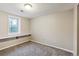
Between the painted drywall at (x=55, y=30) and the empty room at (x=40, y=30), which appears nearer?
the empty room at (x=40, y=30)

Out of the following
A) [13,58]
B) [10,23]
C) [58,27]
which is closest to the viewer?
[13,58]

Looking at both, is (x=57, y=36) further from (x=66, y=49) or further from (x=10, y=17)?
(x=10, y=17)

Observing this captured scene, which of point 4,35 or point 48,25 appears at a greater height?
point 48,25

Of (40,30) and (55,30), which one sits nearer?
(55,30)

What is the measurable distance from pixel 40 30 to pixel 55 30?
743 millimetres

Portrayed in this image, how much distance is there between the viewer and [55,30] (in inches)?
88.4

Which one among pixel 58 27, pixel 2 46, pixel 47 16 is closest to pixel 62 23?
pixel 58 27

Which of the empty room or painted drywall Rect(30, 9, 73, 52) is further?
painted drywall Rect(30, 9, 73, 52)

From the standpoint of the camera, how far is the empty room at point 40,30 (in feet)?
5.38

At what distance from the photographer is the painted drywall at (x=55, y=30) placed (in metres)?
1.89

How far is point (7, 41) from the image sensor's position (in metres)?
2.09

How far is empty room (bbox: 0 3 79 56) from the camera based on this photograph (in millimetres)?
1639

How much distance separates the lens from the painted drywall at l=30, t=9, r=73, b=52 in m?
1.89

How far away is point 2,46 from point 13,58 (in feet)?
6.20
